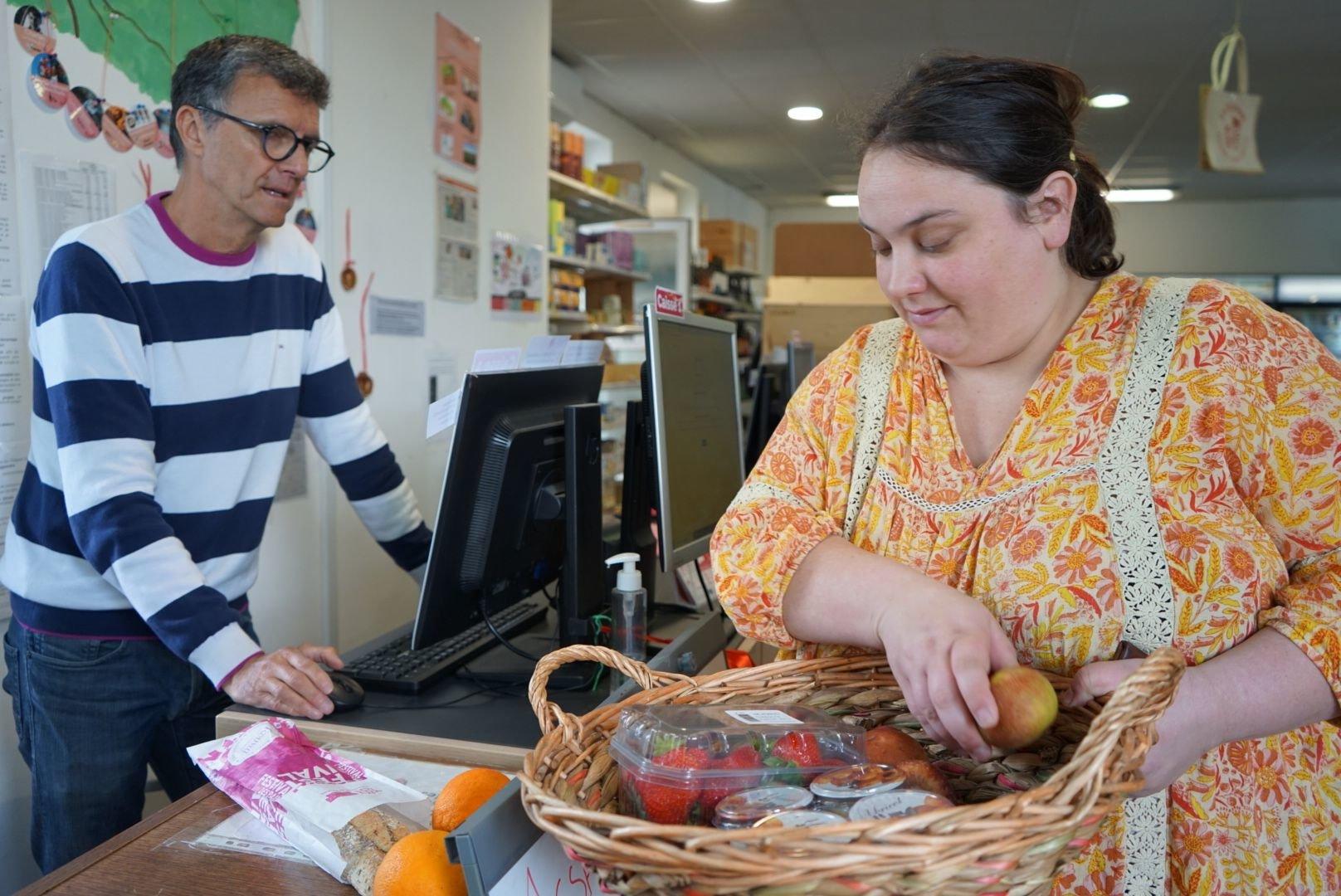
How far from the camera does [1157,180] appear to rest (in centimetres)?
941

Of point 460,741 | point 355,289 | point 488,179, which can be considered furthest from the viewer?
point 488,179

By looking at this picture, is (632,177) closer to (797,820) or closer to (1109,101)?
(1109,101)

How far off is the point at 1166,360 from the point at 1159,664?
0.39 meters

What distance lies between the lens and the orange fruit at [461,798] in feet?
3.14

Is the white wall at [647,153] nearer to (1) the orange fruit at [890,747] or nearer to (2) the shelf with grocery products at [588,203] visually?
(2) the shelf with grocery products at [588,203]

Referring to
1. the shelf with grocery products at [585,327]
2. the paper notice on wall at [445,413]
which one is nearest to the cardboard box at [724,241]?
the shelf with grocery products at [585,327]

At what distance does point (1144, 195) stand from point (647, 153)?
5511 millimetres

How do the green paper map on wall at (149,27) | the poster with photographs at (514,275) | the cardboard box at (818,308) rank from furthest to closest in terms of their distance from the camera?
the cardboard box at (818,308)
the poster with photographs at (514,275)
the green paper map on wall at (149,27)

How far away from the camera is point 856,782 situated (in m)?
0.73

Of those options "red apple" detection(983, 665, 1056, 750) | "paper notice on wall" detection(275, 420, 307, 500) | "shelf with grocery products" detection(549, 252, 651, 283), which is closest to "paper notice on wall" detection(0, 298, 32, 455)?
"paper notice on wall" detection(275, 420, 307, 500)

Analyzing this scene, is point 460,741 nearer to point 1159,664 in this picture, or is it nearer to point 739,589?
point 739,589

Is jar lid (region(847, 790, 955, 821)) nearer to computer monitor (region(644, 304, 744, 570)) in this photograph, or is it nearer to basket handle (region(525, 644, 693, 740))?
basket handle (region(525, 644, 693, 740))

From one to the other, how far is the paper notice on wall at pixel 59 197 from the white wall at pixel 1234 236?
10.3 metres

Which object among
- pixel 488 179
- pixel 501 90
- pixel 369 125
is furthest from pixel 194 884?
pixel 501 90
